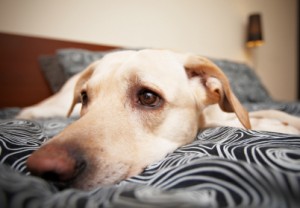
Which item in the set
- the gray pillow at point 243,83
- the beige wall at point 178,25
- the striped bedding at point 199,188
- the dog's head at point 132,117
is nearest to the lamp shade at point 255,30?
the beige wall at point 178,25

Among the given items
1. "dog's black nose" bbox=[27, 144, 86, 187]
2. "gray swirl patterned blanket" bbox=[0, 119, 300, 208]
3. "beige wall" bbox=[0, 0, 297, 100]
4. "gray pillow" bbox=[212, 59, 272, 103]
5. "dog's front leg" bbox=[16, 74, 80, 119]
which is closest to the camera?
"gray swirl patterned blanket" bbox=[0, 119, 300, 208]

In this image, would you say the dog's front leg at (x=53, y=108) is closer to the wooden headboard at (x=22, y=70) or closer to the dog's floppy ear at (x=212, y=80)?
the wooden headboard at (x=22, y=70)

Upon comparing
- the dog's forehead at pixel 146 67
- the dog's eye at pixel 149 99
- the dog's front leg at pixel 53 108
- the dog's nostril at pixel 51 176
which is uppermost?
the dog's forehead at pixel 146 67

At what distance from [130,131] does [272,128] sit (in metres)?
0.73

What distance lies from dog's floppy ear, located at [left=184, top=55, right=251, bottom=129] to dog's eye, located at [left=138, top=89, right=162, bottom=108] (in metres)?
0.25

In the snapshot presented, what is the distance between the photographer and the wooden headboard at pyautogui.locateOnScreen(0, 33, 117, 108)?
2.21 metres

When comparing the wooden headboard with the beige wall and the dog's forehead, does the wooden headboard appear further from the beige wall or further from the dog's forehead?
the dog's forehead

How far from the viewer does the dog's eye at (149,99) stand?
2.96 feet

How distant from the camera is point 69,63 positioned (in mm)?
2166

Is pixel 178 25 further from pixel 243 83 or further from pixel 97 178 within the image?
pixel 97 178

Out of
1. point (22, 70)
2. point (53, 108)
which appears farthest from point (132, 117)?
point (22, 70)

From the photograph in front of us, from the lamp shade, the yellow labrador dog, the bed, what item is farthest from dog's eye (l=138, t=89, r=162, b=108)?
the lamp shade

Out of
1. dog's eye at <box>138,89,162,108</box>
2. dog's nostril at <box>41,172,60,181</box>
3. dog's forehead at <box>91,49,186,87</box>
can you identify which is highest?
dog's forehead at <box>91,49,186,87</box>

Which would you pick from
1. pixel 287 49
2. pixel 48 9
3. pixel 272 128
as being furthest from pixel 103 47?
pixel 287 49
